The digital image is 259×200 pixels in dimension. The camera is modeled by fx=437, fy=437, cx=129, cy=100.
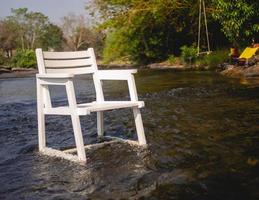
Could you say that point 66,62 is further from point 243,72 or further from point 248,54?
point 248,54

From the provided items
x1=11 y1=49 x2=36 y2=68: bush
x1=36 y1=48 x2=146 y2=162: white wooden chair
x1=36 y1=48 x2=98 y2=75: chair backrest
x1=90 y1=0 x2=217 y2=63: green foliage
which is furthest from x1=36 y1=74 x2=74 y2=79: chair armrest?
x1=11 y1=49 x2=36 y2=68: bush

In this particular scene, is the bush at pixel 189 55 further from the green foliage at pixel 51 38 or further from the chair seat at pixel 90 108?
the green foliage at pixel 51 38

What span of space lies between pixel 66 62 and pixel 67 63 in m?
0.02

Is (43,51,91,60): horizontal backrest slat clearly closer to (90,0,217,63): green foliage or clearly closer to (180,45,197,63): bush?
(180,45,197,63): bush

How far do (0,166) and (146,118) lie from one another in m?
2.96

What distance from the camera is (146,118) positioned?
661 cm

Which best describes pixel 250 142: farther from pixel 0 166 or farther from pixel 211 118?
pixel 0 166

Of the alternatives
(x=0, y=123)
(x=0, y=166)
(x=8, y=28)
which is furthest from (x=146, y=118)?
(x=8, y=28)

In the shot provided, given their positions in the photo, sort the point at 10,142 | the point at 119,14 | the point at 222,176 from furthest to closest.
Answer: the point at 119,14, the point at 10,142, the point at 222,176

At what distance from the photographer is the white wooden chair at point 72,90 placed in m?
3.98

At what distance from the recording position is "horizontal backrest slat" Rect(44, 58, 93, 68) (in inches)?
178

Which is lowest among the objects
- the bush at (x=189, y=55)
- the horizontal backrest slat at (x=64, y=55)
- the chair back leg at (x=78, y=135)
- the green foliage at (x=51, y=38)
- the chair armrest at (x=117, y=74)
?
the bush at (x=189, y=55)

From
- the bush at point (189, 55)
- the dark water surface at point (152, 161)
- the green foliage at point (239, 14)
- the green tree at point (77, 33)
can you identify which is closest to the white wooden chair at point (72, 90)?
→ the dark water surface at point (152, 161)

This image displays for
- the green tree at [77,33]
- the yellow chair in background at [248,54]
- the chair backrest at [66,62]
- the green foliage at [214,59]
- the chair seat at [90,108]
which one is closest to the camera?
the chair seat at [90,108]
